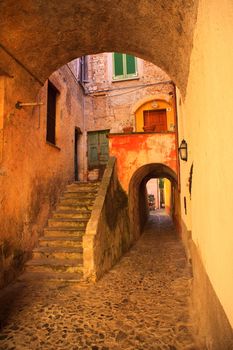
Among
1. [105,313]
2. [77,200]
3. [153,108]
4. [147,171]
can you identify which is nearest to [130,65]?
[153,108]

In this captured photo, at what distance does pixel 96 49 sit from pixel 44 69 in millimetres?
1292

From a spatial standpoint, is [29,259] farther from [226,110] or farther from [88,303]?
[226,110]

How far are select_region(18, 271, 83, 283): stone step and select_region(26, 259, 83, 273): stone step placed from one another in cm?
9

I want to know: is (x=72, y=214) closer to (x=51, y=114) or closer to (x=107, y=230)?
(x=107, y=230)

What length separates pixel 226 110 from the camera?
140 cm

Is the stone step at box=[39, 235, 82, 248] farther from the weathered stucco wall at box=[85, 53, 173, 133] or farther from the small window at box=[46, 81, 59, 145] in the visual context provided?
→ the weathered stucco wall at box=[85, 53, 173, 133]

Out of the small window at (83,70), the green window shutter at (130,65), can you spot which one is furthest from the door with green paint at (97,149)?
the green window shutter at (130,65)

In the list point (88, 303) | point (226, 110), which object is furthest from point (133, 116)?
point (226, 110)

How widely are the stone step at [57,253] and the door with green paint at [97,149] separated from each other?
737 centimetres

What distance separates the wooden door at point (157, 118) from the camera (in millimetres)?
12992

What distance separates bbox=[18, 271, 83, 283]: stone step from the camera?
4848 mm

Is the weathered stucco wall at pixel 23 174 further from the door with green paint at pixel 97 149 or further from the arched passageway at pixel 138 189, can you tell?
the door with green paint at pixel 97 149

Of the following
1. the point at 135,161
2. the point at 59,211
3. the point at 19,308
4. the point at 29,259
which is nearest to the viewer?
the point at 19,308

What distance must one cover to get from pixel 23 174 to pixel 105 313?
356cm
